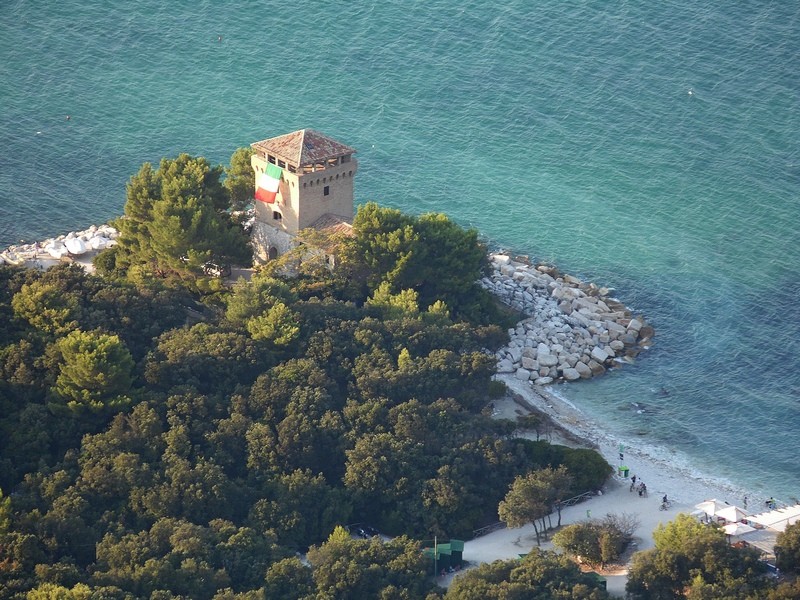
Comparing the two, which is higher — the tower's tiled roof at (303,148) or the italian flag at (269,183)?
the tower's tiled roof at (303,148)

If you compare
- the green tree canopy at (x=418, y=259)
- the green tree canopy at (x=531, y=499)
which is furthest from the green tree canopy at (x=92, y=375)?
the green tree canopy at (x=531, y=499)

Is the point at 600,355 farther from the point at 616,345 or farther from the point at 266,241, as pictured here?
the point at 266,241

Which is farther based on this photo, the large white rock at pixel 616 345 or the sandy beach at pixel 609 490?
the large white rock at pixel 616 345

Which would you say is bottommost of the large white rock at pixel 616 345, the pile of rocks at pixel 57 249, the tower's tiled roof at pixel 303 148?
the large white rock at pixel 616 345

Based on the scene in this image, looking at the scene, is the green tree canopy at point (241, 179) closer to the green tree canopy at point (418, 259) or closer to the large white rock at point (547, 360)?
the green tree canopy at point (418, 259)

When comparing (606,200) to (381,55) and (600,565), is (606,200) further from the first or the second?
(600,565)

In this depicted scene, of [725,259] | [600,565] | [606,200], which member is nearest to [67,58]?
[606,200]
